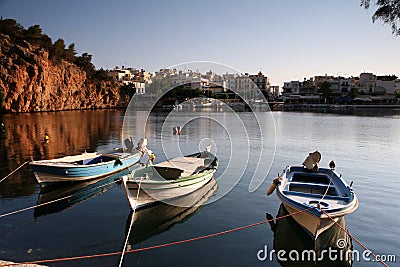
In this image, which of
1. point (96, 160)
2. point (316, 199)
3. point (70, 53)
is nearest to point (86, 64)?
point (70, 53)

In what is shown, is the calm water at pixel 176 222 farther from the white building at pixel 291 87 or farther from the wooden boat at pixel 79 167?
the white building at pixel 291 87

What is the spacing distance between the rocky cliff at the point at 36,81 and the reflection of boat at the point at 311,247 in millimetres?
63149

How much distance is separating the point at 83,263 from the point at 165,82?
9.35 metres

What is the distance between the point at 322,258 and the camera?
8.49m

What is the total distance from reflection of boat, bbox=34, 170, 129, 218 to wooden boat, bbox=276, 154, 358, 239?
8.40m

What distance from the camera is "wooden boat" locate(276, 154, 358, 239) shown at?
8.47m

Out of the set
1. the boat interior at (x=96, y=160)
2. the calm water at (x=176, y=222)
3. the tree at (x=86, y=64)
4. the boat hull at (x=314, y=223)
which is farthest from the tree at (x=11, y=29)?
the boat hull at (x=314, y=223)

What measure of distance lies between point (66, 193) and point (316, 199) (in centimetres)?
1044

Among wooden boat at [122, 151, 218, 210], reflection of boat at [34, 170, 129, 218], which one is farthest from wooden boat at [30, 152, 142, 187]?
wooden boat at [122, 151, 218, 210]

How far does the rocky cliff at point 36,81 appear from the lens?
61.8 metres

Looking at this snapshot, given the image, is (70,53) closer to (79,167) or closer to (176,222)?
(79,167)

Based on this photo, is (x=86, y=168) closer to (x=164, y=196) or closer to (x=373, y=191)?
(x=164, y=196)

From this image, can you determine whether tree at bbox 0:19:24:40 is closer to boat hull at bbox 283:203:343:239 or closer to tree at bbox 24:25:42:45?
tree at bbox 24:25:42:45

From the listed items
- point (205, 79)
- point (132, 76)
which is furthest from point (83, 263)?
point (132, 76)
